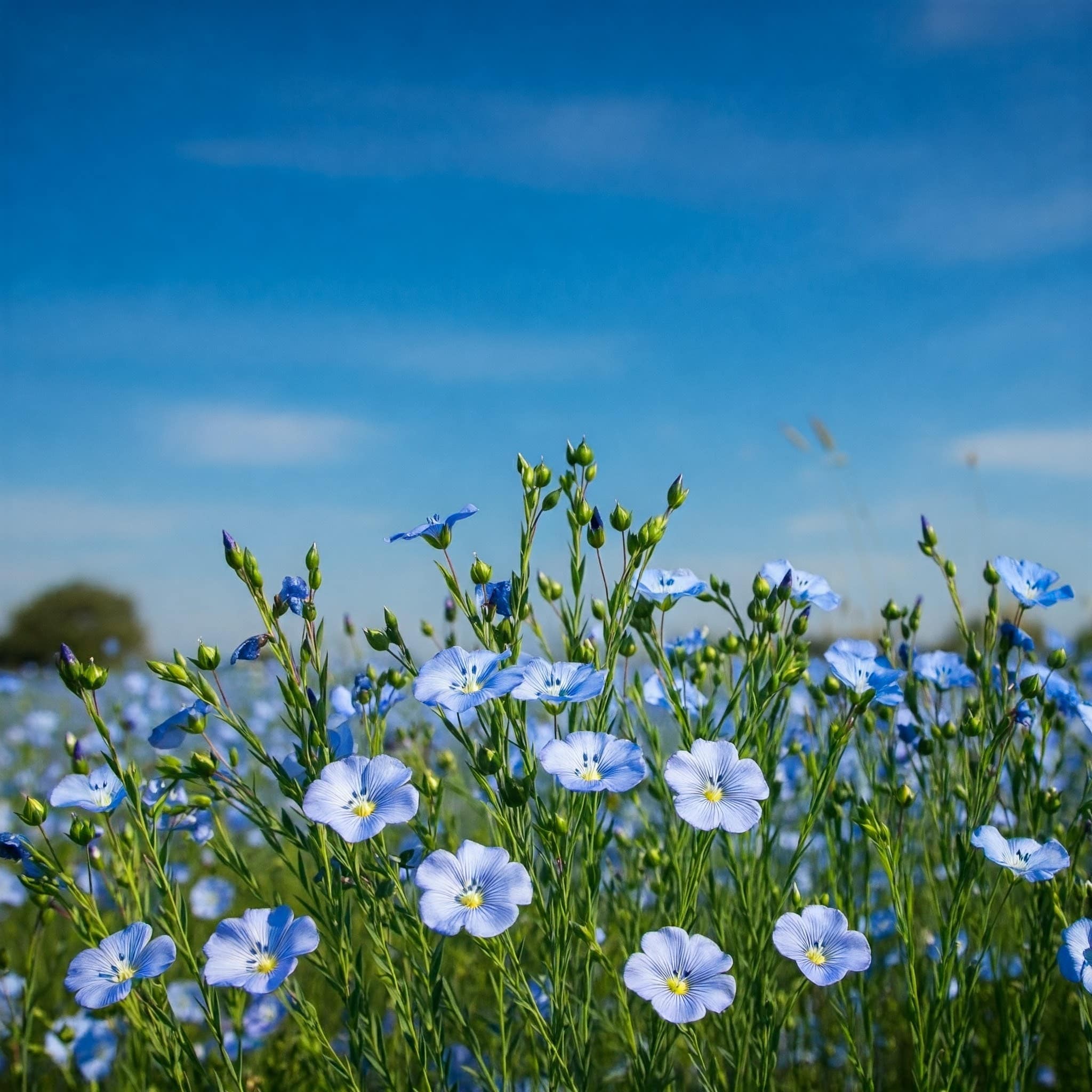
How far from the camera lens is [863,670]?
1866 mm

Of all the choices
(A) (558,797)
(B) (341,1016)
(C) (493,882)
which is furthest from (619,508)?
(B) (341,1016)

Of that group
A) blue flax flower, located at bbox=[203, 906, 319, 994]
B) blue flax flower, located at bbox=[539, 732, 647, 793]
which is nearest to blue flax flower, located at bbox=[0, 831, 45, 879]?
blue flax flower, located at bbox=[203, 906, 319, 994]

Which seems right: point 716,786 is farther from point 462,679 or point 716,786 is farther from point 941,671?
point 941,671

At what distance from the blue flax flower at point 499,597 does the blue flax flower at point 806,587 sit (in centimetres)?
50

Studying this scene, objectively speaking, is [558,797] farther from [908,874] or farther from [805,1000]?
[805,1000]

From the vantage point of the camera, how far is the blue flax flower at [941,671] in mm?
2150

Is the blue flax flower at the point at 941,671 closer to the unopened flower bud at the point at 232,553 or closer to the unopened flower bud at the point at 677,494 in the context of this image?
the unopened flower bud at the point at 677,494

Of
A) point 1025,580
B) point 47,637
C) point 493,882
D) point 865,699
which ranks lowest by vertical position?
point 493,882

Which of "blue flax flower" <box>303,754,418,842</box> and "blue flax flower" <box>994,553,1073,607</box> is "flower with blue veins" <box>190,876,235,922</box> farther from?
"blue flax flower" <box>994,553,1073,607</box>

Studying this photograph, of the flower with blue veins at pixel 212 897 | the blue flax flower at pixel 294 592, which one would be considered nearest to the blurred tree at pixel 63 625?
the flower with blue veins at pixel 212 897

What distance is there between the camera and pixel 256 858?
4699 mm

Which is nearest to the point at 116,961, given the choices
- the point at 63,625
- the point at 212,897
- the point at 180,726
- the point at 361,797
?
the point at 180,726

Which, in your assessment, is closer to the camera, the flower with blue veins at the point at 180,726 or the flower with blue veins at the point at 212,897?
the flower with blue veins at the point at 180,726

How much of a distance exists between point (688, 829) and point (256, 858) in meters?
3.33
